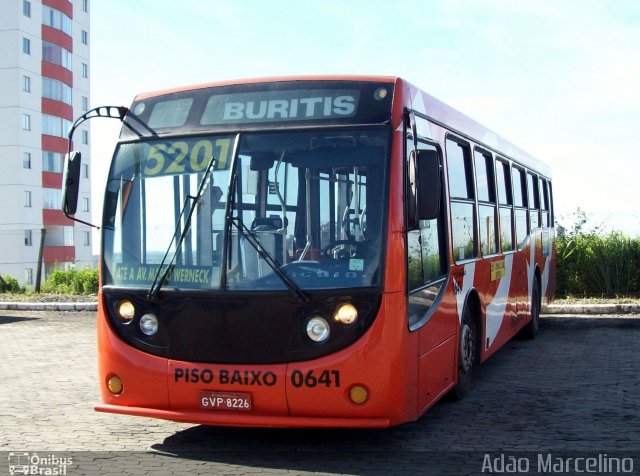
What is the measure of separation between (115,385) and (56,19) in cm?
5731

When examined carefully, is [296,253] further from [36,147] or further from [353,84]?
[36,147]

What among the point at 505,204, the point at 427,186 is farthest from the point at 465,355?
the point at 505,204

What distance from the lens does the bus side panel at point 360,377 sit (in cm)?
642

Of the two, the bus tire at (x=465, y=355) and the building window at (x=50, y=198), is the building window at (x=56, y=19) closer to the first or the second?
the building window at (x=50, y=198)

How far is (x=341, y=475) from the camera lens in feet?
20.5

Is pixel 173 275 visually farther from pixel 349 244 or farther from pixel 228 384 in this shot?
pixel 349 244

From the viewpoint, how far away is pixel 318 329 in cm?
648

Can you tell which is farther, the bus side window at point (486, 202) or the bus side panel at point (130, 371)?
the bus side window at point (486, 202)

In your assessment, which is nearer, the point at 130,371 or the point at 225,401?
the point at 225,401

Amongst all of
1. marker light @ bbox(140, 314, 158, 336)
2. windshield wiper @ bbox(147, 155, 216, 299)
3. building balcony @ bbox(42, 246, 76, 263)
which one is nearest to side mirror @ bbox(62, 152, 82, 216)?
windshield wiper @ bbox(147, 155, 216, 299)

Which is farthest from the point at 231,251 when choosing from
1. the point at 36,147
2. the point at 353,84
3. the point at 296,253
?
the point at 36,147

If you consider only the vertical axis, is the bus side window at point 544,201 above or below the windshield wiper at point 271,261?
above

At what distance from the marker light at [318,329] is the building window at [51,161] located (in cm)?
5514

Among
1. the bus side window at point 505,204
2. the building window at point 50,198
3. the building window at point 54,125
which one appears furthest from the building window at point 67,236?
the bus side window at point 505,204
